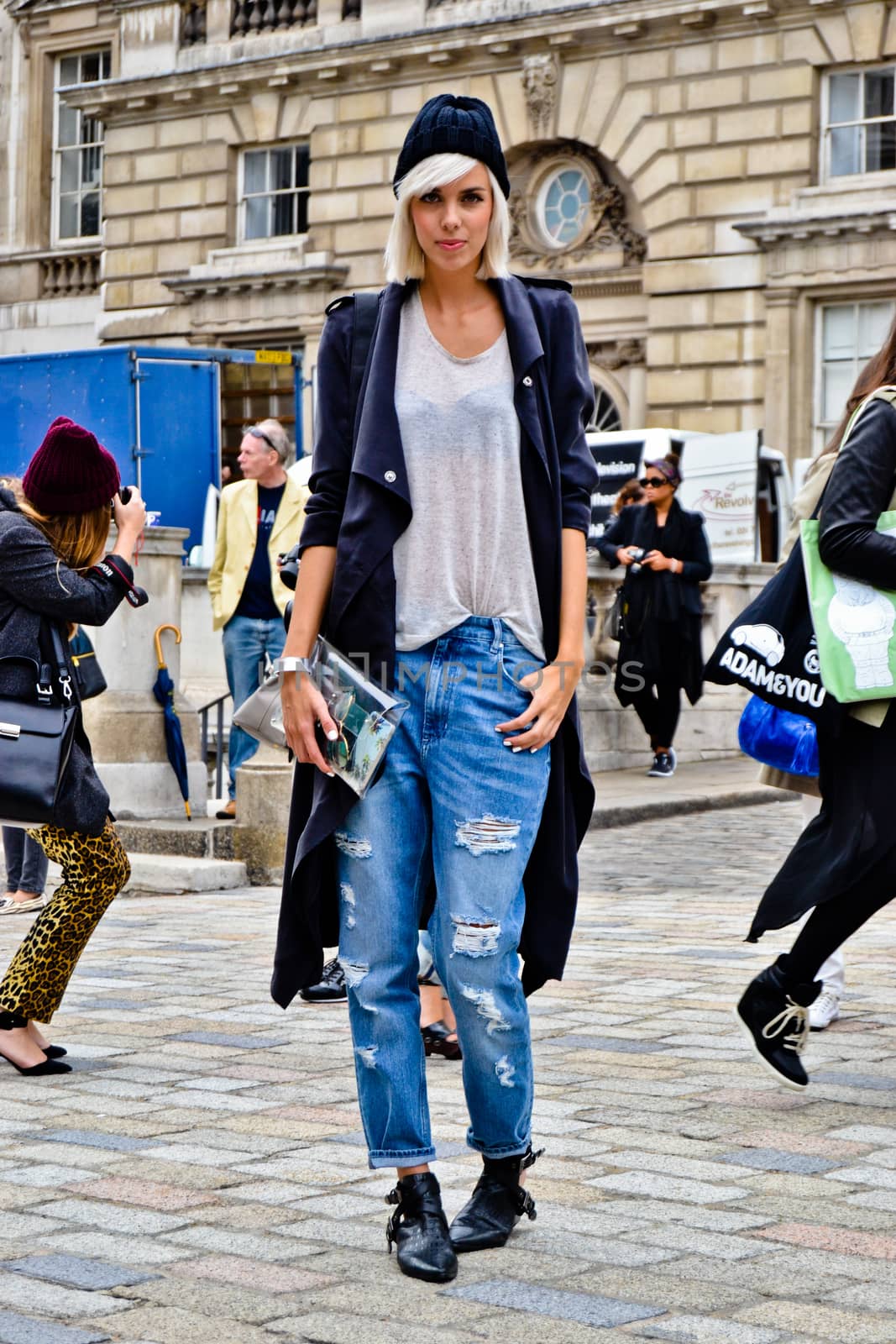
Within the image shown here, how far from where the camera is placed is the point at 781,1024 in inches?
193

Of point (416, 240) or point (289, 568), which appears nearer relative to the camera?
point (416, 240)

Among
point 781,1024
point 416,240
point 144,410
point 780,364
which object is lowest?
point 781,1024

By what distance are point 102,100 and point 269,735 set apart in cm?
2834

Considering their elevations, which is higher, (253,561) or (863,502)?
(863,502)

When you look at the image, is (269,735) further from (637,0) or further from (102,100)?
A: (102,100)

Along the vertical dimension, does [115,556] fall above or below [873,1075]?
above

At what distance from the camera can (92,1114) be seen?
16.3 ft

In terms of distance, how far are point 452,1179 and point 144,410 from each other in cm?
1827

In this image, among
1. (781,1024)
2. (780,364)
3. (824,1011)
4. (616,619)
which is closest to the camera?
(781,1024)

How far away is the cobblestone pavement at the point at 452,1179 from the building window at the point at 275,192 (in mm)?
23504

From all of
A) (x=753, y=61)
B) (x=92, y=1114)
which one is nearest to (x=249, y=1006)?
(x=92, y=1114)

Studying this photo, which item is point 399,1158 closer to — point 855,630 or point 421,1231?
point 421,1231

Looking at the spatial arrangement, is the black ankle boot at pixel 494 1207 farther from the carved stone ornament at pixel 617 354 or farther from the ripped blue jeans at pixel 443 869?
the carved stone ornament at pixel 617 354

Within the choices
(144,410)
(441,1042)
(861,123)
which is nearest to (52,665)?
(441,1042)
